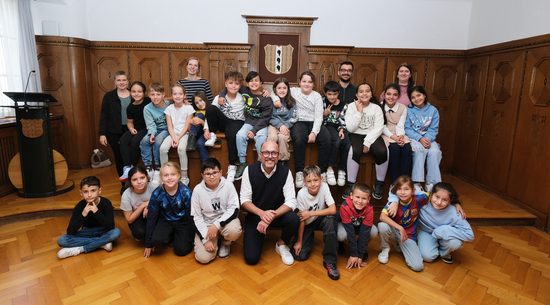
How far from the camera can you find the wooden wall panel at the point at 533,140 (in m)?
3.74

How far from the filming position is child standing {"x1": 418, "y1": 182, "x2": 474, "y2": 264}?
2.87 m

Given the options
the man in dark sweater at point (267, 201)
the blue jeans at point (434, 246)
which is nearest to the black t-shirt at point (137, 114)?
the man in dark sweater at point (267, 201)

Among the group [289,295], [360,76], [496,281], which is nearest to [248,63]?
[360,76]

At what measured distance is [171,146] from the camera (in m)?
3.71

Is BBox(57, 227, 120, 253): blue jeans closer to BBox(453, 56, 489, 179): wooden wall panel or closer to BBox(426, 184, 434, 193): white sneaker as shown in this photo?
BBox(426, 184, 434, 193): white sneaker

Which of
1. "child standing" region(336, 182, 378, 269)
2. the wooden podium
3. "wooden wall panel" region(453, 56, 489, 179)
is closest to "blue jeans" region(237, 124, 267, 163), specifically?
"child standing" region(336, 182, 378, 269)

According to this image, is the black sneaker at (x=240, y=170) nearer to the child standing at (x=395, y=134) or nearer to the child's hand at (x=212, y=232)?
the child's hand at (x=212, y=232)

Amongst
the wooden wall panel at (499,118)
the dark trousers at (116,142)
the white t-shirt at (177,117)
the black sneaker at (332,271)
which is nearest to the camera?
the black sneaker at (332,271)

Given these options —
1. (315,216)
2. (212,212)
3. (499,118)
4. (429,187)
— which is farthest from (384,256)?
Result: (499,118)

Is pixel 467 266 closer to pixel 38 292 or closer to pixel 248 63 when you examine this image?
pixel 38 292

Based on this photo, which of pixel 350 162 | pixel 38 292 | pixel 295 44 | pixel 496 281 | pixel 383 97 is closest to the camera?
pixel 38 292

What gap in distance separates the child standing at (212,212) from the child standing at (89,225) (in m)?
0.83

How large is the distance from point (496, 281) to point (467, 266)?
0.83ft

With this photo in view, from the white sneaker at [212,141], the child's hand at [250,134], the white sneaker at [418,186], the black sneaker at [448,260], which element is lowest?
the black sneaker at [448,260]
